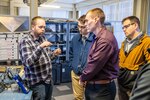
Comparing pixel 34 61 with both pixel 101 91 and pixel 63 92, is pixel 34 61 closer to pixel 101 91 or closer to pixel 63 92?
pixel 101 91

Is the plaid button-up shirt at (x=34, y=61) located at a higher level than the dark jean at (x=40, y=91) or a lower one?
higher

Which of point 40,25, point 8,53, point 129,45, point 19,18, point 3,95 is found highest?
point 19,18

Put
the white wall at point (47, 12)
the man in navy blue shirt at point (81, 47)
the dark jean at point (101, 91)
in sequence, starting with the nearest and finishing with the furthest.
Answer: the dark jean at point (101, 91) < the man in navy blue shirt at point (81, 47) < the white wall at point (47, 12)

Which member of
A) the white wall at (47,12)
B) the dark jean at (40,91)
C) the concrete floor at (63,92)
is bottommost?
the concrete floor at (63,92)

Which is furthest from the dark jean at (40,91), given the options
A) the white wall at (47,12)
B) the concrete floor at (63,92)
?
the white wall at (47,12)

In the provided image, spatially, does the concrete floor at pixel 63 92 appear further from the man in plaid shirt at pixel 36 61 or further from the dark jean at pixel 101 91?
the dark jean at pixel 101 91

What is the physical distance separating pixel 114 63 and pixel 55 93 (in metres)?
2.52

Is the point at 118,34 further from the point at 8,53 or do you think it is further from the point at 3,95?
the point at 3,95

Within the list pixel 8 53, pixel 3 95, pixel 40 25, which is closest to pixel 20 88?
pixel 3 95

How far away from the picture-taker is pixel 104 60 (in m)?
1.56

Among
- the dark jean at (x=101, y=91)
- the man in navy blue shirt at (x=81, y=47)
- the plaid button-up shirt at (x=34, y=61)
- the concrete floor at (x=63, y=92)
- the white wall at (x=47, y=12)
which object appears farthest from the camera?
the white wall at (x=47, y=12)

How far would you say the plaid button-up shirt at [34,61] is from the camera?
1.82 metres

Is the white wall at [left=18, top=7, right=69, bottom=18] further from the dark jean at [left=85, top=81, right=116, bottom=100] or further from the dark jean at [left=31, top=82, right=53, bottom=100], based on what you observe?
the dark jean at [left=85, top=81, right=116, bottom=100]

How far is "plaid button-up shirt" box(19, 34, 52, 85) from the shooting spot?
182 centimetres
